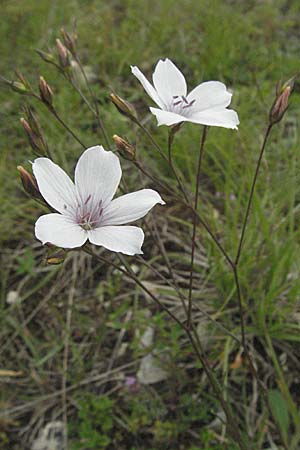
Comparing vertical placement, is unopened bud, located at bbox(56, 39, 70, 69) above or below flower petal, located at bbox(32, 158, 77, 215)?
above

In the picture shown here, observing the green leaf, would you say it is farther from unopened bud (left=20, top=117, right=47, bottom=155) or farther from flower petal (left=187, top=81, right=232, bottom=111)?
unopened bud (left=20, top=117, right=47, bottom=155)

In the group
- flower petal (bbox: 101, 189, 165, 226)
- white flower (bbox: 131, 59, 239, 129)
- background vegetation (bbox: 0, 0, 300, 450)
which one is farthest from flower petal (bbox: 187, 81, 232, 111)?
flower petal (bbox: 101, 189, 165, 226)

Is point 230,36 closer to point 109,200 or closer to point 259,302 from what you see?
point 259,302

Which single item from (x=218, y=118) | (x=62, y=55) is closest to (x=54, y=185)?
(x=218, y=118)

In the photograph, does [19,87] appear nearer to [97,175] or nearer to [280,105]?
[97,175]

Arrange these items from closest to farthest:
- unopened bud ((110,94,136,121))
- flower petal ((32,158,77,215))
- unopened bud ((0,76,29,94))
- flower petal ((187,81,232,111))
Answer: flower petal ((32,158,77,215))
unopened bud ((110,94,136,121))
flower petal ((187,81,232,111))
unopened bud ((0,76,29,94))

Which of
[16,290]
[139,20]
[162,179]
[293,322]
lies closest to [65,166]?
[162,179]
